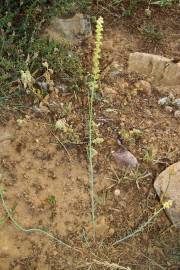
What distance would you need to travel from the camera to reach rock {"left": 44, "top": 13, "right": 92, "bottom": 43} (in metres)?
4.27

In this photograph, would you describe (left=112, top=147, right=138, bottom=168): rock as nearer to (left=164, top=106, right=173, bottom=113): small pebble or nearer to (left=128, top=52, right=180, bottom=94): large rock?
(left=164, top=106, right=173, bottom=113): small pebble

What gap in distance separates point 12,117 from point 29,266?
3.71ft

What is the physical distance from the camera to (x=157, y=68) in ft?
13.7

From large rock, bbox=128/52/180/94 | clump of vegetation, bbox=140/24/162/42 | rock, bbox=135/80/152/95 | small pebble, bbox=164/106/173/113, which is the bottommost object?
small pebble, bbox=164/106/173/113

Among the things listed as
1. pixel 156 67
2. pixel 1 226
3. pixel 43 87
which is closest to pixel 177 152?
pixel 156 67

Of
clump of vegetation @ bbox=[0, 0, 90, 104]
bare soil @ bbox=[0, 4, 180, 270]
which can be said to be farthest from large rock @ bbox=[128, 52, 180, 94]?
clump of vegetation @ bbox=[0, 0, 90, 104]

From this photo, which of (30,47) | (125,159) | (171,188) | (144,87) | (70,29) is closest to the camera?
(171,188)

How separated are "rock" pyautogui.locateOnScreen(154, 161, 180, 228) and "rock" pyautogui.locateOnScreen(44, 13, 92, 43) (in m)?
1.45

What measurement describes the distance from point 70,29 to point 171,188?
1665 millimetres

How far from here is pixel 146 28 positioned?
446 centimetres

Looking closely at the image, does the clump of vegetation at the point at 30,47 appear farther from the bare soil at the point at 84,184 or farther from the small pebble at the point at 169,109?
the small pebble at the point at 169,109

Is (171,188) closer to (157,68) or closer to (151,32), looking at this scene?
(157,68)

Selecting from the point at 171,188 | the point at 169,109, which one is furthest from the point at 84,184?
the point at 169,109

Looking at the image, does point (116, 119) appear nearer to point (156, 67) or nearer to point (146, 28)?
point (156, 67)
